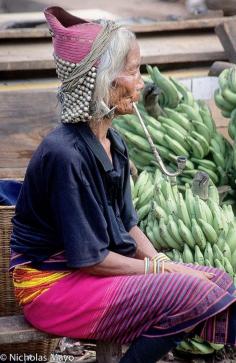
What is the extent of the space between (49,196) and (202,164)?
1.96 metres

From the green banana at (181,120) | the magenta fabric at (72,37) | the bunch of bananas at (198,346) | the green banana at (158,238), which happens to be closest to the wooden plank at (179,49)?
the green banana at (181,120)

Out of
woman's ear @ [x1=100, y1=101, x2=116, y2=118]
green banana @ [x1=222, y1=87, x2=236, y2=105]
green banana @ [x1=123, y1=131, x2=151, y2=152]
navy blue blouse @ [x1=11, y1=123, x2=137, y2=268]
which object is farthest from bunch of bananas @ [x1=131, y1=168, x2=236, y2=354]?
woman's ear @ [x1=100, y1=101, x2=116, y2=118]

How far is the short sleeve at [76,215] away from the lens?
10.9 ft

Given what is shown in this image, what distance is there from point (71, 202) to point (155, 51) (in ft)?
11.0

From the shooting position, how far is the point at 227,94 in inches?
211

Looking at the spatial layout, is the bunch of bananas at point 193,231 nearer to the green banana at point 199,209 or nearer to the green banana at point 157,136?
the green banana at point 199,209

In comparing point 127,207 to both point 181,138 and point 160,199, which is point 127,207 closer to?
point 160,199

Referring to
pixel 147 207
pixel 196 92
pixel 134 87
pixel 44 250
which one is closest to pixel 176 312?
pixel 44 250

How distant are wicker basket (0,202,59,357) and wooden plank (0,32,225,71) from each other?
245 centimetres

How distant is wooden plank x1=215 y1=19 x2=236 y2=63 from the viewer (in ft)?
20.4

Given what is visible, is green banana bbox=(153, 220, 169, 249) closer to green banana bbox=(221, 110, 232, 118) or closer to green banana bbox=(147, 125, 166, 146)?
green banana bbox=(147, 125, 166, 146)

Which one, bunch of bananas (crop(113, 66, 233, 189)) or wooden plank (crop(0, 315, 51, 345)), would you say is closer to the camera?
wooden plank (crop(0, 315, 51, 345))

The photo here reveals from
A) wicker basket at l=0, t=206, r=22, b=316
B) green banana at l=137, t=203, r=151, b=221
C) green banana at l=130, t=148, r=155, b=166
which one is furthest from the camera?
green banana at l=130, t=148, r=155, b=166

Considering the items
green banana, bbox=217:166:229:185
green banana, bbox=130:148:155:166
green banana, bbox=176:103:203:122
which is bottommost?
green banana, bbox=217:166:229:185
